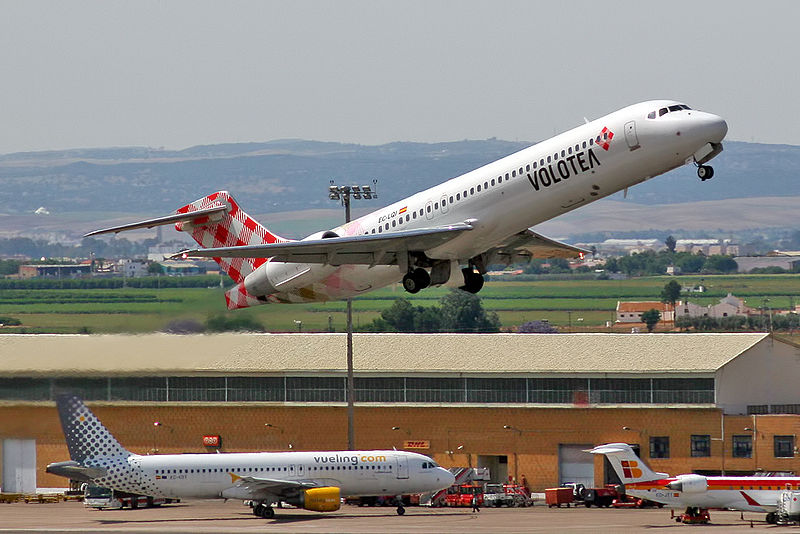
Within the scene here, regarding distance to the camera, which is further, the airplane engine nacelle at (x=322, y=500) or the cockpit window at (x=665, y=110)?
the airplane engine nacelle at (x=322, y=500)

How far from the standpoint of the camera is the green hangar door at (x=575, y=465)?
253 feet

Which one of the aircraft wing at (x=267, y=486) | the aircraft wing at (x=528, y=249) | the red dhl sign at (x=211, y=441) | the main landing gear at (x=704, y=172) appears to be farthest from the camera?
the red dhl sign at (x=211, y=441)

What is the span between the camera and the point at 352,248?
4656 centimetres

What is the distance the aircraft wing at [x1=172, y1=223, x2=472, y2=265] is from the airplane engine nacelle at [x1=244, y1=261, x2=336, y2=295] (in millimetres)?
1690

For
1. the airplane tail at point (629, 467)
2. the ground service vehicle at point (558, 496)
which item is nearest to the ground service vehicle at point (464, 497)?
the ground service vehicle at point (558, 496)

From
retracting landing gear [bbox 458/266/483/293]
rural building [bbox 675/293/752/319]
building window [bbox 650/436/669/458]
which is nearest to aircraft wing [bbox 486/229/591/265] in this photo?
retracting landing gear [bbox 458/266/483/293]

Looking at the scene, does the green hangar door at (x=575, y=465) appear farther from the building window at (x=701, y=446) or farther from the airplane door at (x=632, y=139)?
the airplane door at (x=632, y=139)

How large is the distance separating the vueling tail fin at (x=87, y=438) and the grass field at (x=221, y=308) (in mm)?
4169

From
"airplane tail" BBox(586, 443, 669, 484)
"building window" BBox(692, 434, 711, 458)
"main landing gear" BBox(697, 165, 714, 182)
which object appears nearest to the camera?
"main landing gear" BBox(697, 165, 714, 182)

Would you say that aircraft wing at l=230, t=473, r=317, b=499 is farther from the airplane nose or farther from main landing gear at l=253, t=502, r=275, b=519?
the airplane nose

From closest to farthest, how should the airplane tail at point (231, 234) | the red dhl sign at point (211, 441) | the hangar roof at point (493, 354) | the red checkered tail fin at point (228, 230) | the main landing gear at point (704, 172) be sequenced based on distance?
the main landing gear at point (704, 172) < the airplane tail at point (231, 234) < the red checkered tail fin at point (228, 230) < the hangar roof at point (493, 354) < the red dhl sign at point (211, 441)

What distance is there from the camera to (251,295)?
52750 mm

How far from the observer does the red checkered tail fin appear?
53.9m

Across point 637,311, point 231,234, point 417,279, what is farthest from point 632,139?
point 637,311
